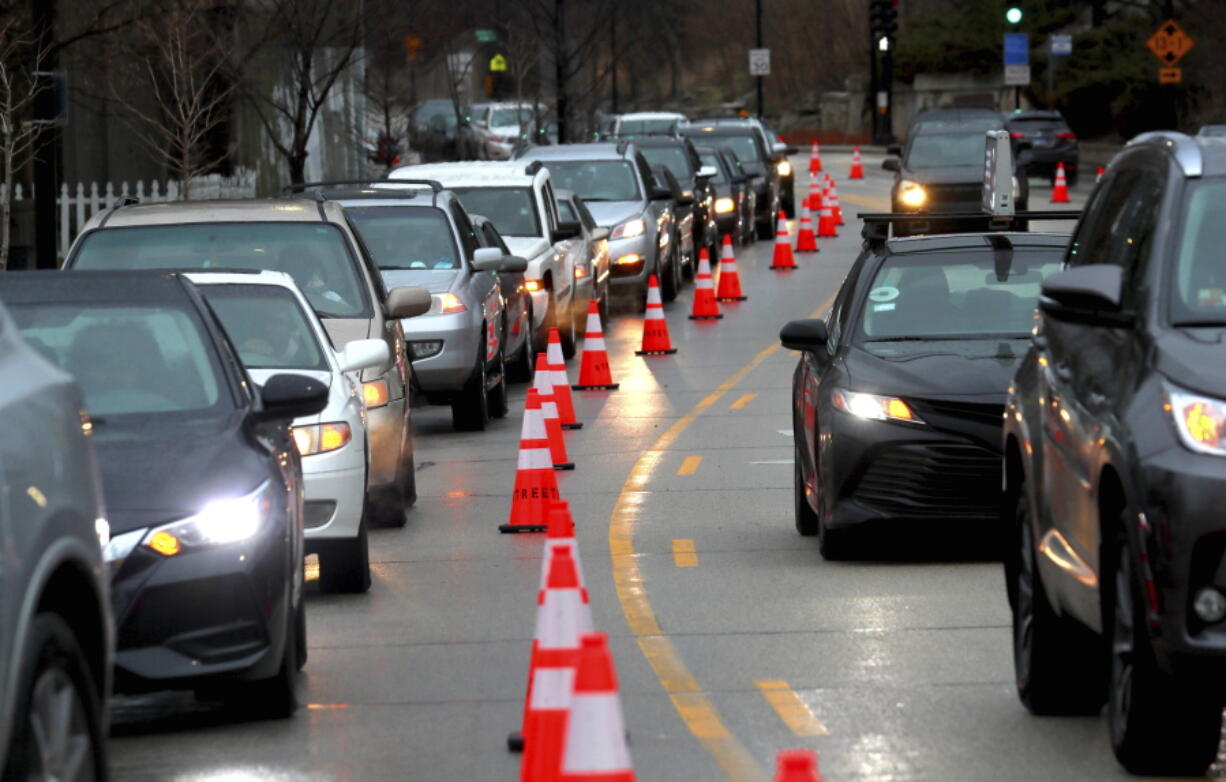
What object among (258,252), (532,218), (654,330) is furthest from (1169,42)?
(258,252)

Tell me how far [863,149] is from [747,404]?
214 feet

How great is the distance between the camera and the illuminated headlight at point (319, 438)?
11.2 metres

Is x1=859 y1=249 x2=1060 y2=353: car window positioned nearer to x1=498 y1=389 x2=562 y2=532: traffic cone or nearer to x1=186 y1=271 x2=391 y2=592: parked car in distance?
x1=498 y1=389 x2=562 y2=532: traffic cone

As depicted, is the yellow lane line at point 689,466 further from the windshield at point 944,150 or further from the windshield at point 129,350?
the windshield at point 944,150

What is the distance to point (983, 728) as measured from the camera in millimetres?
7957

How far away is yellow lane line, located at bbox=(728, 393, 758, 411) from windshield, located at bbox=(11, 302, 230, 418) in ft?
35.1

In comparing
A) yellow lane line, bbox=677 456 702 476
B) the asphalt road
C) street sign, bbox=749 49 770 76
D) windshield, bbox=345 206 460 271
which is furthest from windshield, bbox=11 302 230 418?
street sign, bbox=749 49 770 76

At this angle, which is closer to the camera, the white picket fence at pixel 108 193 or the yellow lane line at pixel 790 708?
the yellow lane line at pixel 790 708

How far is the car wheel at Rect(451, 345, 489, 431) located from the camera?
18.1 meters

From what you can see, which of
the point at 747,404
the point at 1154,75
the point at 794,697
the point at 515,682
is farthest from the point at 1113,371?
the point at 1154,75

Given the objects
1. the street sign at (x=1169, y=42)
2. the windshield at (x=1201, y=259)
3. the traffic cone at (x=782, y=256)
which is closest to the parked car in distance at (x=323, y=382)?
the windshield at (x=1201, y=259)

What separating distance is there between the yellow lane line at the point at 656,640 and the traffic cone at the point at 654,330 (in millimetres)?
7091

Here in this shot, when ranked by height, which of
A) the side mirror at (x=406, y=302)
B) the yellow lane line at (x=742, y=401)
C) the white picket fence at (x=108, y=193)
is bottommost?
the yellow lane line at (x=742, y=401)

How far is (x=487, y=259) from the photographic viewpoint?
58.8 ft
